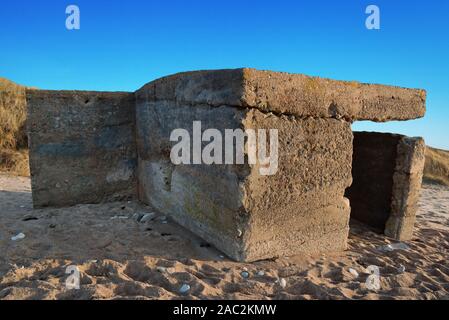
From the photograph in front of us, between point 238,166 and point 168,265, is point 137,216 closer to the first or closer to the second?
point 168,265

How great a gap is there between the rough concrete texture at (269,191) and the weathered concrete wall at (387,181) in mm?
977

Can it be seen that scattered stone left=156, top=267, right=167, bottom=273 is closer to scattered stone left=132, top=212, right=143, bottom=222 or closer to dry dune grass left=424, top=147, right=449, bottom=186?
scattered stone left=132, top=212, right=143, bottom=222

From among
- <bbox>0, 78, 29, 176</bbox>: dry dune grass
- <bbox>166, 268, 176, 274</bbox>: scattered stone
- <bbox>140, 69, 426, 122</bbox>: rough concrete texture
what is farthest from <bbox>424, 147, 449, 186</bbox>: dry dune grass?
<bbox>0, 78, 29, 176</bbox>: dry dune grass

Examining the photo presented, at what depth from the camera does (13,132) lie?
10516 mm

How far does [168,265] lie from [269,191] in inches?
41.1

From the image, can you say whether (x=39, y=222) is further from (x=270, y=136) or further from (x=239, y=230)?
(x=270, y=136)

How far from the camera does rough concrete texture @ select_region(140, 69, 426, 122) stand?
106 inches

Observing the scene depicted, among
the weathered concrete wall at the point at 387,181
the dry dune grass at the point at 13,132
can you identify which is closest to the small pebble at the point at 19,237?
the weathered concrete wall at the point at 387,181

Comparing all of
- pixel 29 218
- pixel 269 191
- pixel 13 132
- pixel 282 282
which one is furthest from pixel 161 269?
pixel 13 132

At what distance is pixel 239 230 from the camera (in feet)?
9.26

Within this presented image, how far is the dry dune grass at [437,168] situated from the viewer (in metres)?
11.6

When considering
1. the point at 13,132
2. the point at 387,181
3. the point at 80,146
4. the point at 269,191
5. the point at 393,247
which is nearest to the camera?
the point at 269,191

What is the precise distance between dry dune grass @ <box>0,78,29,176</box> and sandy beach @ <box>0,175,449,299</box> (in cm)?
679
